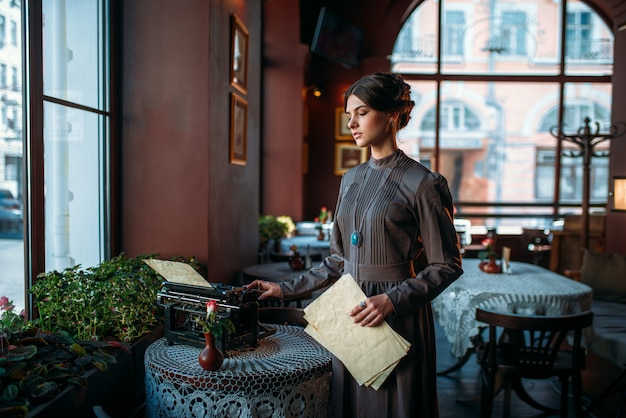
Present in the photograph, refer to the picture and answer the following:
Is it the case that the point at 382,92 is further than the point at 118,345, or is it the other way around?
the point at 118,345

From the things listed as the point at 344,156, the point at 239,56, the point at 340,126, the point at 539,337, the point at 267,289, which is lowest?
the point at 539,337

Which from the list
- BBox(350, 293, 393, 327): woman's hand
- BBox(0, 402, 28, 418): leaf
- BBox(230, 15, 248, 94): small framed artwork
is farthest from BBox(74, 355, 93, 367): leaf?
BBox(230, 15, 248, 94): small framed artwork

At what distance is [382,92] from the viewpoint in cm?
166

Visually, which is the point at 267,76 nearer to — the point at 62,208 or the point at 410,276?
the point at 62,208

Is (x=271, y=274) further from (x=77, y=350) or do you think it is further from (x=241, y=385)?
(x=241, y=385)

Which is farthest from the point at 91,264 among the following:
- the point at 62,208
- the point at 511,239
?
the point at 511,239

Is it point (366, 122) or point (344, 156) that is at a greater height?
point (344, 156)

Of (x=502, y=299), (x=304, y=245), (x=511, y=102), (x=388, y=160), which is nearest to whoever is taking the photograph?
(x=388, y=160)

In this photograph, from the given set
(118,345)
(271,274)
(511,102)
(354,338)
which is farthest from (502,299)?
(511,102)

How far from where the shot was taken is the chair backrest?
2895mm

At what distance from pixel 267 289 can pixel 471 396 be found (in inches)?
98.6

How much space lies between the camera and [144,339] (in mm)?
2365

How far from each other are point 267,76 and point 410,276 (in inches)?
257

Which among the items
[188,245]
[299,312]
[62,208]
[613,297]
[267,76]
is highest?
[267,76]
